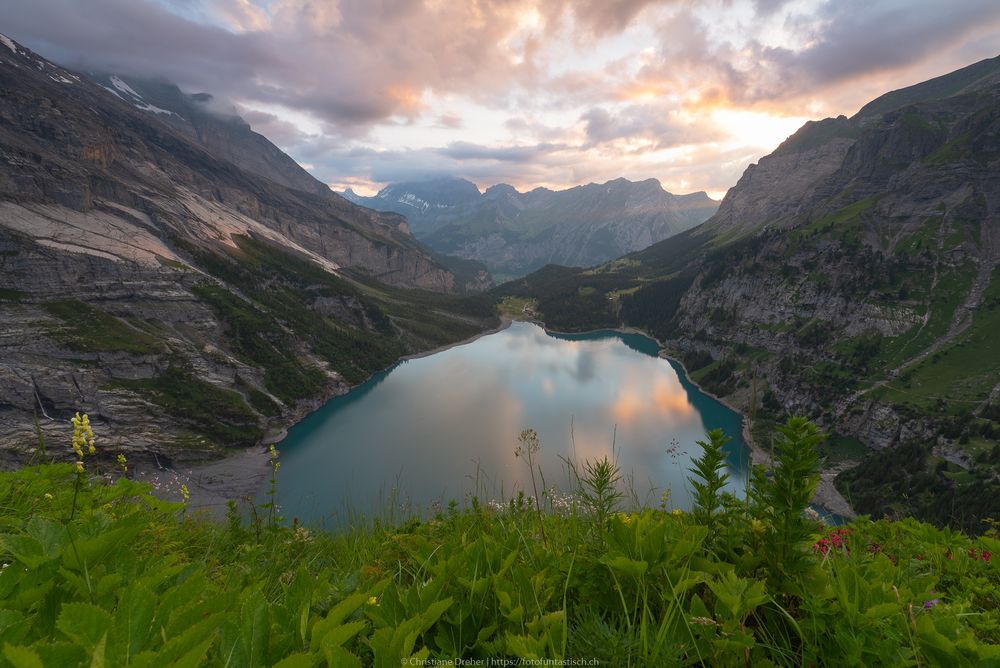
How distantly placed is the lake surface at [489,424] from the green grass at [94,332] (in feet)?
135

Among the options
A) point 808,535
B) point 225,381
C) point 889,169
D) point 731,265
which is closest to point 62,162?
point 225,381

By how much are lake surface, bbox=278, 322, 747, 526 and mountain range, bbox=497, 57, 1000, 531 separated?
21.3 metres

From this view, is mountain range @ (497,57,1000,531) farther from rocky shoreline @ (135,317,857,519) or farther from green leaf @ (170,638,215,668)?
green leaf @ (170,638,215,668)

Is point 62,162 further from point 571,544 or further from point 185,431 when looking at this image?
point 571,544

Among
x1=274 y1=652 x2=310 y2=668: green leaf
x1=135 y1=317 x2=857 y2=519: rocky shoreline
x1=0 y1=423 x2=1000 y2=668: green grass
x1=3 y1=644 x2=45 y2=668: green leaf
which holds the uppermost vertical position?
x1=3 y1=644 x2=45 y2=668: green leaf

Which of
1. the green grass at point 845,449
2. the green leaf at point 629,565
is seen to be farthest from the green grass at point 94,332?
the green grass at point 845,449

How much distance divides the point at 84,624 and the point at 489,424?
9904 centimetres

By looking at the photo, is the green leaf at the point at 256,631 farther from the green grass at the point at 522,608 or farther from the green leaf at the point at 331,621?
the green leaf at the point at 331,621

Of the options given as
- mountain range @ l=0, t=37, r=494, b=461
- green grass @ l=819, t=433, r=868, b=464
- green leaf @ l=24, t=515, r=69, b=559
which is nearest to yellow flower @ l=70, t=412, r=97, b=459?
green leaf @ l=24, t=515, r=69, b=559

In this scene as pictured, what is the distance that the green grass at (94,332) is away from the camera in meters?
94.0

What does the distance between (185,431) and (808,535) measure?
116281mm

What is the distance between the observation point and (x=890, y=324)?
12838 centimetres

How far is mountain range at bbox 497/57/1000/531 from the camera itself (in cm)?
8394

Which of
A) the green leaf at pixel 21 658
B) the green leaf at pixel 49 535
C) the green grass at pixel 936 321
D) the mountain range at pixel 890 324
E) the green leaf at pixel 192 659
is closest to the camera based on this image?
the green leaf at pixel 21 658
